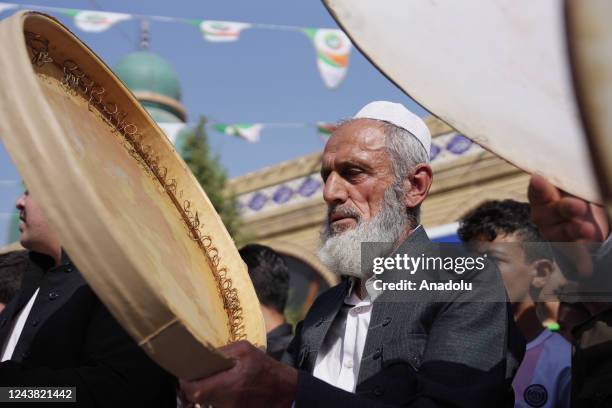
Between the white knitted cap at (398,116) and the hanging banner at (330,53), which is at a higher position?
the white knitted cap at (398,116)

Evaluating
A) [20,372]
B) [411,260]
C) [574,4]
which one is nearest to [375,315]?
[411,260]

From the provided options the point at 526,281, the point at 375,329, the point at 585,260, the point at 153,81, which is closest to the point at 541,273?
the point at 526,281

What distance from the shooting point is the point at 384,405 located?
157 cm

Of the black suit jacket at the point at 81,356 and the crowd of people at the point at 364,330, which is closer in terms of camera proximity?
the crowd of people at the point at 364,330

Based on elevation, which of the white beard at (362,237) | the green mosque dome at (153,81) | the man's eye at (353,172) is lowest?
the green mosque dome at (153,81)

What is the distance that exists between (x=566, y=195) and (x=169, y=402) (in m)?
1.26

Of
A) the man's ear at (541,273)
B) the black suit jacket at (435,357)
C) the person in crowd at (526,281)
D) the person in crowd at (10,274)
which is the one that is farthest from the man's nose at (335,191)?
the person in crowd at (10,274)

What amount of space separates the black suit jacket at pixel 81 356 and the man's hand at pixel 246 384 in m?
0.60

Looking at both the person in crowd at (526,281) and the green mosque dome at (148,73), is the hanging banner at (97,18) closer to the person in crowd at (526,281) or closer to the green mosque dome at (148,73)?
the person in crowd at (526,281)

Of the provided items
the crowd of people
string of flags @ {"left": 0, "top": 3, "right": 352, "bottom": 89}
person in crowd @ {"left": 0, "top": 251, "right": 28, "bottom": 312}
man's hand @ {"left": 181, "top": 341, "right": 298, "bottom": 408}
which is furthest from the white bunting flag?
man's hand @ {"left": 181, "top": 341, "right": 298, "bottom": 408}

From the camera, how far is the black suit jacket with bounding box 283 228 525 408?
159 cm

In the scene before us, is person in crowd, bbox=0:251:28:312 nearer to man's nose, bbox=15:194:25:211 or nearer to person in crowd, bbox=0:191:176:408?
man's nose, bbox=15:194:25:211

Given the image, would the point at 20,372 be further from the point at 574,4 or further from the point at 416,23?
the point at 574,4

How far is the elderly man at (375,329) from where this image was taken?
1451 millimetres
